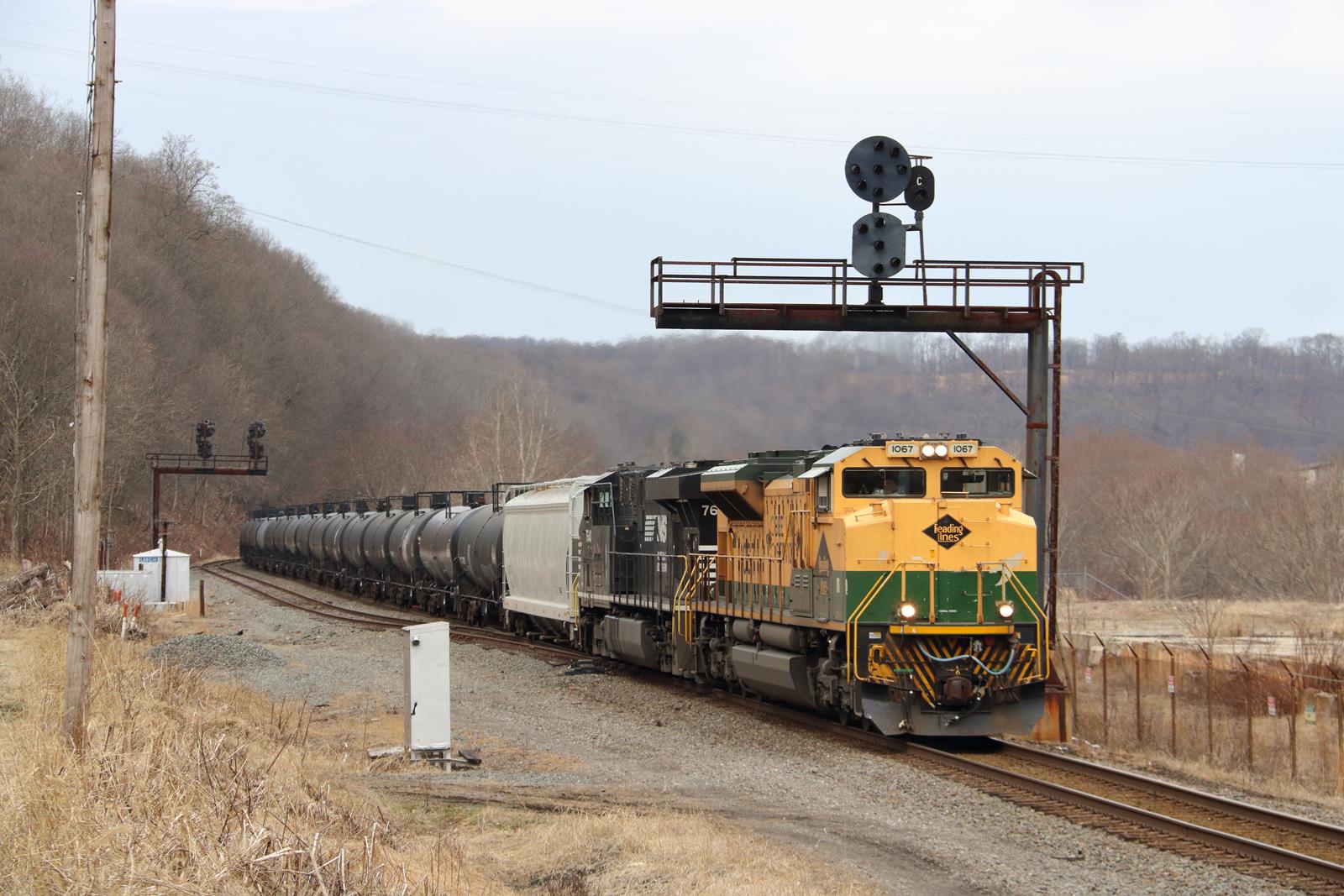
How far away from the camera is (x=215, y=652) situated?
79.2ft

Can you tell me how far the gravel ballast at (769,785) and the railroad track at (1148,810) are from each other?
275 mm

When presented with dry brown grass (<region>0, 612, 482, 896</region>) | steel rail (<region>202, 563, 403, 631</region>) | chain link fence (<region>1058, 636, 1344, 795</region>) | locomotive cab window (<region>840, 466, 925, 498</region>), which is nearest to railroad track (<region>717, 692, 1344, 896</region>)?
locomotive cab window (<region>840, 466, 925, 498</region>)

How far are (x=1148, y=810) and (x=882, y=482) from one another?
4.73 m

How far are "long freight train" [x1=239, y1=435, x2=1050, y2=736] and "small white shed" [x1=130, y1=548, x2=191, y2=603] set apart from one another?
63.6ft

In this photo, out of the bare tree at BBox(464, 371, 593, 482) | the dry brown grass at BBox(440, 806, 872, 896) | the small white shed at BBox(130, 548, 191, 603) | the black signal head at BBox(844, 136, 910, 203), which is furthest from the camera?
the bare tree at BBox(464, 371, 593, 482)

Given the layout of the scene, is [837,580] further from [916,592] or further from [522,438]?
[522,438]

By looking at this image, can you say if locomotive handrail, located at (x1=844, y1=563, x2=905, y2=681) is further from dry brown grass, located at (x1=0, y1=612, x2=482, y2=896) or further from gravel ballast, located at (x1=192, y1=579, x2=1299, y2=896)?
dry brown grass, located at (x1=0, y1=612, x2=482, y2=896)

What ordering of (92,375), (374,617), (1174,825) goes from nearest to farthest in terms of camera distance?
(92,375), (1174,825), (374,617)

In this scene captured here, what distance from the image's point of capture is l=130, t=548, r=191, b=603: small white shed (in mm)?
38750

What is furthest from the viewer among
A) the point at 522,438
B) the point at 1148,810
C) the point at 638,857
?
the point at 522,438

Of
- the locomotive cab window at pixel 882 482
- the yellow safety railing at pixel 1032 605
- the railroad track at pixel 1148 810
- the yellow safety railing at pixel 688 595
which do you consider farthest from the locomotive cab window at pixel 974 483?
the yellow safety railing at pixel 688 595

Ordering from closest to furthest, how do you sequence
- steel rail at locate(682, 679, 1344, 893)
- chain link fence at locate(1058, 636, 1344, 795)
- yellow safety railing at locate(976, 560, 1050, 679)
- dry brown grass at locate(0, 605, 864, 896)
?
dry brown grass at locate(0, 605, 864, 896)
steel rail at locate(682, 679, 1344, 893)
yellow safety railing at locate(976, 560, 1050, 679)
chain link fence at locate(1058, 636, 1344, 795)

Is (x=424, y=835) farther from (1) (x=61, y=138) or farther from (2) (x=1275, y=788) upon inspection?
(1) (x=61, y=138)

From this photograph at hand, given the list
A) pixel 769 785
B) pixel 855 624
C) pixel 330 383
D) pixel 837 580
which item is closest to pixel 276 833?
pixel 769 785
